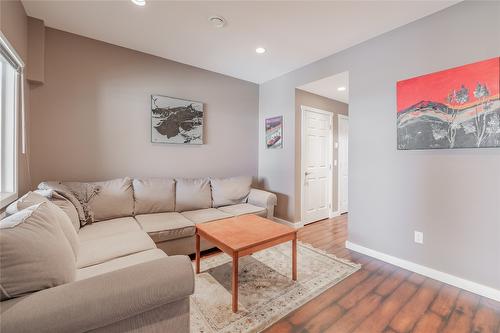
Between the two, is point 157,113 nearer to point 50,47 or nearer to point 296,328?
point 50,47

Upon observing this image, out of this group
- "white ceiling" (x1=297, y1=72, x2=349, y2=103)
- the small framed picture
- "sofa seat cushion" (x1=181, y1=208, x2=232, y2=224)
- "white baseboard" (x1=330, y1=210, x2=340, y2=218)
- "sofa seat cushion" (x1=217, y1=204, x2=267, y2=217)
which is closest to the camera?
"sofa seat cushion" (x1=181, y1=208, x2=232, y2=224)

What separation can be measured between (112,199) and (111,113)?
44.0 inches

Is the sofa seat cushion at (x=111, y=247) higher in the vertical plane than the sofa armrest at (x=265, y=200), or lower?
lower

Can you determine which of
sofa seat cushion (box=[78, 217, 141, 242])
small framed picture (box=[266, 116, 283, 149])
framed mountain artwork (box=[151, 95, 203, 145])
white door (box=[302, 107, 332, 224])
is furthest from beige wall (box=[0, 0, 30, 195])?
white door (box=[302, 107, 332, 224])

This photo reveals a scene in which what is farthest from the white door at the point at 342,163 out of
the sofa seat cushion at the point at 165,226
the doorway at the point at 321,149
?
the sofa seat cushion at the point at 165,226

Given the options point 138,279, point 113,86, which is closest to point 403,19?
point 138,279

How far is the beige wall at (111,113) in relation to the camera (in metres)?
2.49

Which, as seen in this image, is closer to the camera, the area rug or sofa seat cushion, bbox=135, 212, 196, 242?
the area rug

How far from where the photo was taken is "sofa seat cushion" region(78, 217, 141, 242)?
6.53 feet

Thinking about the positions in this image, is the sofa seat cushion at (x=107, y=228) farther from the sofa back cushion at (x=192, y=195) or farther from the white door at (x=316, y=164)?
the white door at (x=316, y=164)

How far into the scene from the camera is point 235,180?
136 inches

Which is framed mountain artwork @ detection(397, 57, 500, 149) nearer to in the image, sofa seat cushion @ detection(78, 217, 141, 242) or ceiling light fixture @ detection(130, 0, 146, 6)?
ceiling light fixture @ detection(130, 0, 146, 6)

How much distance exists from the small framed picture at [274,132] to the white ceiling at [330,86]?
25.9 inches

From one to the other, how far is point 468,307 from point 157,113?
149 inches
